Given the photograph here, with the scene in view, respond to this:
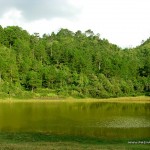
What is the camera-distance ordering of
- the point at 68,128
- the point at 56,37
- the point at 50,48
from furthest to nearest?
the point at 56,37
the point at 50,48
the point at 68,128

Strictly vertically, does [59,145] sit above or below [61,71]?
below

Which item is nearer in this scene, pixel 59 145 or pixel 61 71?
pixel 59 145

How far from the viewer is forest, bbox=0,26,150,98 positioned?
10381cm

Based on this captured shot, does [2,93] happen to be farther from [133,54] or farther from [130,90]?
[133,54]

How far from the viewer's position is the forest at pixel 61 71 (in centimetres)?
10381

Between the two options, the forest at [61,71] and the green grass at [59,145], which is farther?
the forest at [61,71]

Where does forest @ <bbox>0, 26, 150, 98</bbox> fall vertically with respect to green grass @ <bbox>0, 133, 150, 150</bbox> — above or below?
above

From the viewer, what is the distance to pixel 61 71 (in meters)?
112

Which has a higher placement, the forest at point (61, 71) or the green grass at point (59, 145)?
the forest at point (61, 71)

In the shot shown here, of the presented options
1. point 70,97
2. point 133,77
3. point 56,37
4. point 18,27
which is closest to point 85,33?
point 56,37

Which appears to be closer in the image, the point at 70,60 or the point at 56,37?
the point at 70,60

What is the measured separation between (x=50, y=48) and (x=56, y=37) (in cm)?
4608

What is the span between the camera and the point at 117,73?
4648 inches

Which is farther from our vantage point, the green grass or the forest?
the forest
